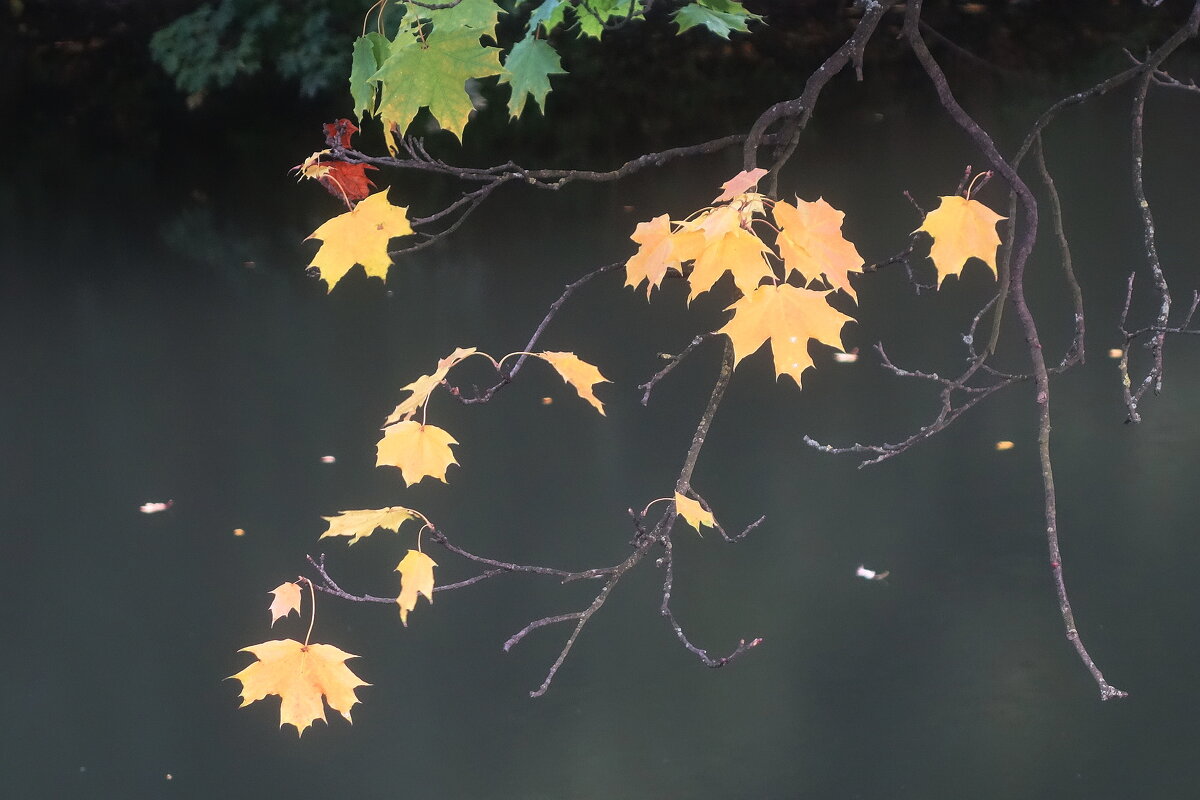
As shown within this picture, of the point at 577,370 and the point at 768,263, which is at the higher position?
the point at 768,263

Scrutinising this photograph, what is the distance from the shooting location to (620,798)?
2277 millimetres

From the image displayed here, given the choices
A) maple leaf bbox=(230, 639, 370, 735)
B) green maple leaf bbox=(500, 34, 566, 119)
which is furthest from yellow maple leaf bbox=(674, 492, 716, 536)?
green maple leaf bbox=(500, 34, 566, 119)

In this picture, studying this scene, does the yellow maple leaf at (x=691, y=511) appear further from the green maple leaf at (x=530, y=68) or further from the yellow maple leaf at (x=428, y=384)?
the green maple leaf at (x=530, y=68)

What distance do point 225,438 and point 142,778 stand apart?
1.12 meters

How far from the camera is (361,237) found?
1.24 metres

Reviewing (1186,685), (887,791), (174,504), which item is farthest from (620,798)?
(174,504)

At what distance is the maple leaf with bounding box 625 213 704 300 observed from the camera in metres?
0.95

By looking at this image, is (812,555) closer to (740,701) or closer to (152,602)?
(740,701)

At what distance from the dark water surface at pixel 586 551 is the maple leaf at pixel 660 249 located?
1526mm

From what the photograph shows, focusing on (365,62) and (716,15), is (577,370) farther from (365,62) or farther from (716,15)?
(716,15)

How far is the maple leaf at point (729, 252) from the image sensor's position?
3.03 feet

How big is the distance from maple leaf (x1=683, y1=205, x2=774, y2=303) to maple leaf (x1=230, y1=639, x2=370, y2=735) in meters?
0.61

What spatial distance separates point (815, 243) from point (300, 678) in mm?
752

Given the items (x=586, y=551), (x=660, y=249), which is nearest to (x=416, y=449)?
(x=660, y=249)
